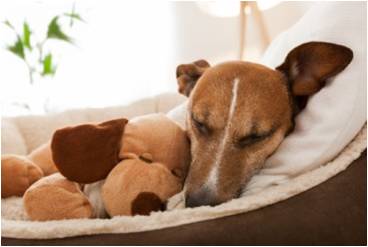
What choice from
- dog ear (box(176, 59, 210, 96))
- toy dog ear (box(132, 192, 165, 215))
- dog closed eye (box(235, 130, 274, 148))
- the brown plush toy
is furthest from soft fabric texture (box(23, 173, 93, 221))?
dog ear (box(176, 59, 210, 96))

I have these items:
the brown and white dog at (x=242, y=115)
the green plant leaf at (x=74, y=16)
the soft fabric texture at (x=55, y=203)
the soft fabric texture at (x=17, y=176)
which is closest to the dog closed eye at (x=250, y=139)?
the brown and white dog at (x=242, y=115)

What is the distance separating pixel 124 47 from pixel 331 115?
2.54 metres

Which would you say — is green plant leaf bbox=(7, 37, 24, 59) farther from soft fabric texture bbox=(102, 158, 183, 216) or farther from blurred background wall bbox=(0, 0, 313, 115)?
soft fabric texture bbox=(102, 158, 183, 216)

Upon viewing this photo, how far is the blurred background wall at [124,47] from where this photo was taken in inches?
127

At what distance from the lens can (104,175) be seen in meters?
1.07

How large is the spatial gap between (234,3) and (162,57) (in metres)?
0.95

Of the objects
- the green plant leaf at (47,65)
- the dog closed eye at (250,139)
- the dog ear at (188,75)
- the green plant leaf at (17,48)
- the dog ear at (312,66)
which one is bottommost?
the green plant leaf at (47,65)

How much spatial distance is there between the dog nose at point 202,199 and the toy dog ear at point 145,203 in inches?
2.8

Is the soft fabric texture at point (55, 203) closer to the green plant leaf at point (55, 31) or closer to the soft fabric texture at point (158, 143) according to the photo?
the soft fabric texture at point (158, 143)

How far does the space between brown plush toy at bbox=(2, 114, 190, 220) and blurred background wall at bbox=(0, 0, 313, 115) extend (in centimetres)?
216

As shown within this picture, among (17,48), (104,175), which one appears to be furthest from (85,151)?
(17,48)

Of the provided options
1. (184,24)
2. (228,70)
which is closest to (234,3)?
(184,24)

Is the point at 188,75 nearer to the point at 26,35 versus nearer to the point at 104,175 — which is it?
the point at 104,175

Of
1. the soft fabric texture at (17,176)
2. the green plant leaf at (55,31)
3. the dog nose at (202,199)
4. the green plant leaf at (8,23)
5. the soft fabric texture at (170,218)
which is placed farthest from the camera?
the green plant leaf at (55,31)
